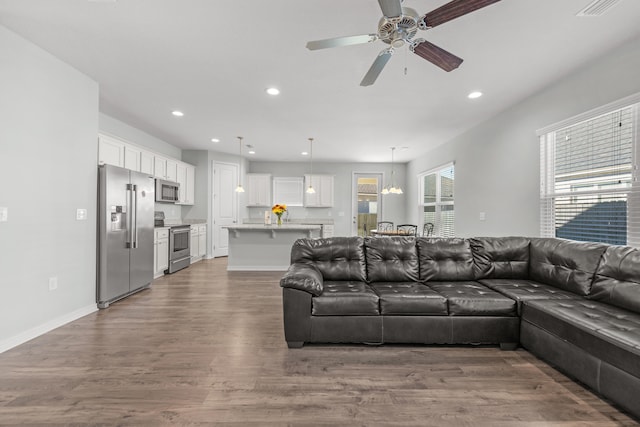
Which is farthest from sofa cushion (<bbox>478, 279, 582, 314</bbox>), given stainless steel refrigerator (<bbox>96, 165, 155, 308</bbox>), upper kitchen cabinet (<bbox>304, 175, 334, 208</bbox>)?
upper kitchen cabinet (<bbox>304, 175, 334, 208</bbox>)

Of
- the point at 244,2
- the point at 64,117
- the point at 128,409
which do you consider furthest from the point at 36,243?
the point at 244,2

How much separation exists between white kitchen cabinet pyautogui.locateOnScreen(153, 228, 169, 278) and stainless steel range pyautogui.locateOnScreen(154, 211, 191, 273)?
0.09 m

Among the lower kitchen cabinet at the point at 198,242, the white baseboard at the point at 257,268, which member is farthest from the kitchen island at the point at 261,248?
the lower kitchen cabinet at the point at 198,242

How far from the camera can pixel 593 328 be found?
1838 millimetres

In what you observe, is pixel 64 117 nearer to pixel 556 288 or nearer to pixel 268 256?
pixel 268 256

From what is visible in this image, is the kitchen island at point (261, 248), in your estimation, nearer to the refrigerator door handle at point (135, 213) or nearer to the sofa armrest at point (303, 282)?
the refrigerator door handle at point (135, 213)

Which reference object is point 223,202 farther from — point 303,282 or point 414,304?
point 414,304

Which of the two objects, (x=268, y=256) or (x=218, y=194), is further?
(x=218, y=194)

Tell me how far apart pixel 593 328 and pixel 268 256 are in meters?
4.97

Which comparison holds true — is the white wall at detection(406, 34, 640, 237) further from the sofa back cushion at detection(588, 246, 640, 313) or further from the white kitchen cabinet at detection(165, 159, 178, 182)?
the white kitchen cabinet at detection(165, 159, 178, 182)

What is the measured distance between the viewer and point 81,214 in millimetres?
3281

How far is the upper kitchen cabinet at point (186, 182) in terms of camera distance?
649 centimetres

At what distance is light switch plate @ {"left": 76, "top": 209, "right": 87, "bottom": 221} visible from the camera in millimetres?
3236

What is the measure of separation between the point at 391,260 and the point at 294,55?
2.44 m
